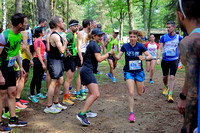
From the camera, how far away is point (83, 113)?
4.53m

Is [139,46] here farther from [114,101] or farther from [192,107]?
[192,107]

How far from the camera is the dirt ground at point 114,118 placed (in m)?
4.32

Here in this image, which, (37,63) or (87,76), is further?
(37,63)

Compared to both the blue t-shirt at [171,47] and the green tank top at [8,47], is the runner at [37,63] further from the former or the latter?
the blue t-shirt at [171,47]

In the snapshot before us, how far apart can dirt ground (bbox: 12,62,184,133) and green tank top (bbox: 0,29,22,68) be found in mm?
1470

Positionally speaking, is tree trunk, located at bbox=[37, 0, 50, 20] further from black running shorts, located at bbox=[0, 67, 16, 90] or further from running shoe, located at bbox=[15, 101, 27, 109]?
black running shorts, located at bbox=[0, 67, 16, 90]

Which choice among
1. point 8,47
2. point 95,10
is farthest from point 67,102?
point 95,10

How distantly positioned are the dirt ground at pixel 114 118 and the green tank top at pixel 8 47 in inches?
57.9

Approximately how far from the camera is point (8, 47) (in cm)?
402

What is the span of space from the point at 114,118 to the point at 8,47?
9.79 ft

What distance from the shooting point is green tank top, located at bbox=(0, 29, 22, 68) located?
12.9ft

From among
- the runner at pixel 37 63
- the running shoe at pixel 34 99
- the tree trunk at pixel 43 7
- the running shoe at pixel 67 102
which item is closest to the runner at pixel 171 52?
the running shoe at pixel 67 102

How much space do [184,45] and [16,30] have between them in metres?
3.50

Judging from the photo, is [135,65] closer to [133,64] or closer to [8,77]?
[133,64]
